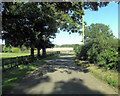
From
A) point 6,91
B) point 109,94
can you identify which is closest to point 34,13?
point 6,91

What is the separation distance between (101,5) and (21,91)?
21.8 ft

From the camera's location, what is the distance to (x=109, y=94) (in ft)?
14.4

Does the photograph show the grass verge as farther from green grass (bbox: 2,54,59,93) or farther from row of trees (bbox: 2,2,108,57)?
green grass (bbox: 2,54,59,93)

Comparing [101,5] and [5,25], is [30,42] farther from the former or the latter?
[101,5]

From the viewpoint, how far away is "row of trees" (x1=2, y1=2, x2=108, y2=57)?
8195mm

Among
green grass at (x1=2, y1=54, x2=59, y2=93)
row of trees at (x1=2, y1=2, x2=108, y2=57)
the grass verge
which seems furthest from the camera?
row of trees at (x1=2, y1=2, x2=108, y2=57)

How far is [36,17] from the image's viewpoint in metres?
14.2

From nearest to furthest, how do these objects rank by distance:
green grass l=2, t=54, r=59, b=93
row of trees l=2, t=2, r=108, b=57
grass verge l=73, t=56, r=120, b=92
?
green grass l=2, t=54, r=59, b=93 < grass verge l=73, t=56, r=120, b=92 < row of trees l=2, t=2, r=108, b=57

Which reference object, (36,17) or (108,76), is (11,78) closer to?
(108,76)

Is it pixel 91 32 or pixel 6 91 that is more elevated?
pixel 91 32

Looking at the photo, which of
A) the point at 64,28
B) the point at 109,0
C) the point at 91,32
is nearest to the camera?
the point at 109,0

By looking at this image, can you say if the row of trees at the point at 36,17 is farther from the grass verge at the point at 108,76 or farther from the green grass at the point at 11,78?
the green grass at the point at 11,78

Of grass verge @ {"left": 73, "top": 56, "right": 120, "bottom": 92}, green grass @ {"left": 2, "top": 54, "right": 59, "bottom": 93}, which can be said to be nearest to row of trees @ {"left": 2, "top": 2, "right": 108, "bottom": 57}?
grass verge @ {"left": 73, "top": 56, "right": 120, "bottom": 92}

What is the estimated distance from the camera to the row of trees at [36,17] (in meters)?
8.20
